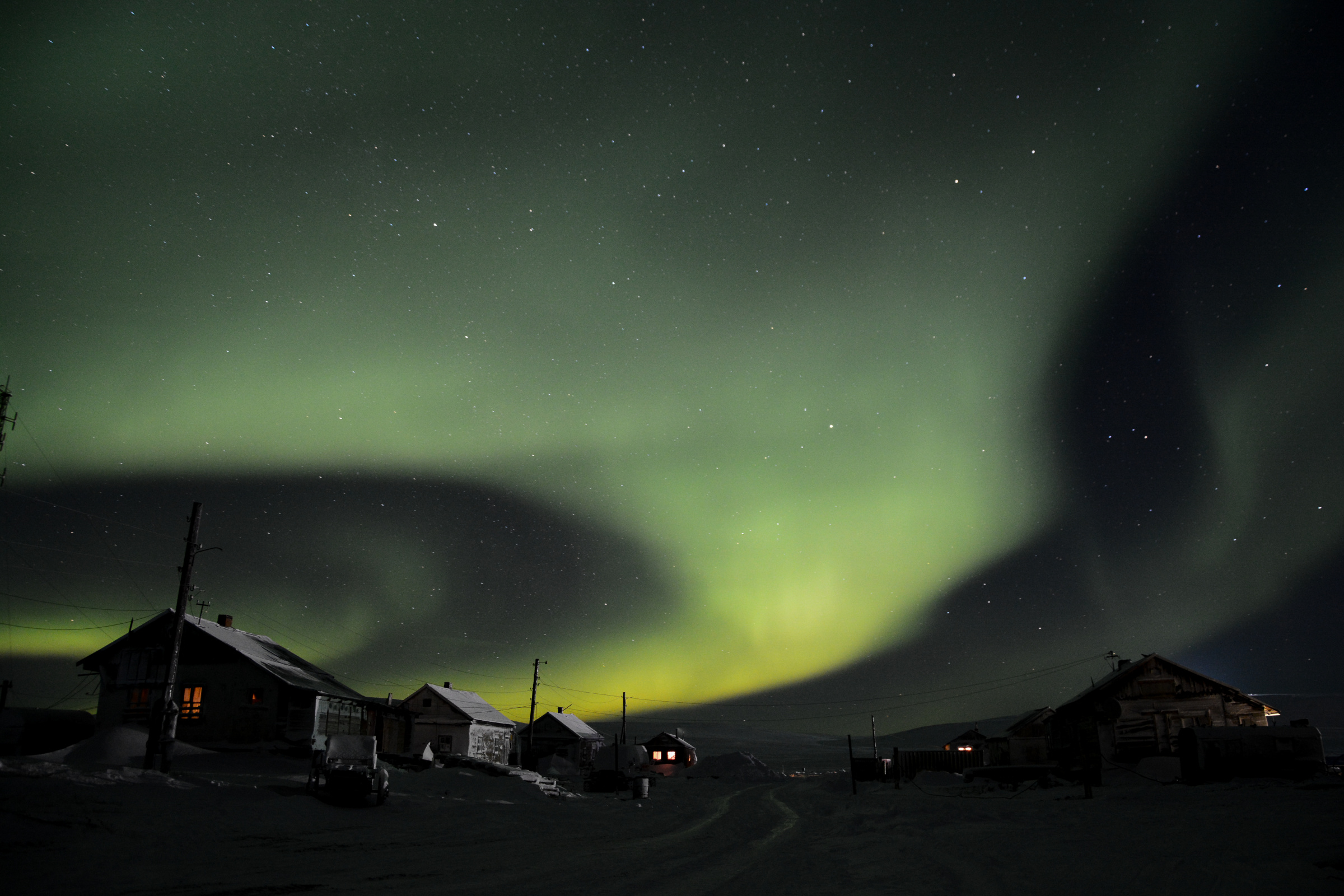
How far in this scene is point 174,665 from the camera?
24.1 meters

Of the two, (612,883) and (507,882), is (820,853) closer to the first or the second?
(612,883)

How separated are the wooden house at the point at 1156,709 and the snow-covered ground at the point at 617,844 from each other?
15.3 m

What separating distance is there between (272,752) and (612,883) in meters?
31.3

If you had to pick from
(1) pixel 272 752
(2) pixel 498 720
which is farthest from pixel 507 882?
(2) pixel 498 720

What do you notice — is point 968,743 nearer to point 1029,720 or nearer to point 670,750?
point 1029,720

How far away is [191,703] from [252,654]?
3171 millimetres

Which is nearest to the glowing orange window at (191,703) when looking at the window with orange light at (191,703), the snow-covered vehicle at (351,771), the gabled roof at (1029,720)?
the window with orange light at (191,703)

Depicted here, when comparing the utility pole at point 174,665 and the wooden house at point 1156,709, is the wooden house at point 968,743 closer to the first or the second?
the wooden house at point 1156,709

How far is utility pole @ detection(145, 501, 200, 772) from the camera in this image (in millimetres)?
22844

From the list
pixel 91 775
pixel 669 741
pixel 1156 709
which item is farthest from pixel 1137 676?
pixel 669 741

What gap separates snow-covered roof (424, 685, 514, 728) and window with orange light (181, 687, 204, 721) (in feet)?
91.0

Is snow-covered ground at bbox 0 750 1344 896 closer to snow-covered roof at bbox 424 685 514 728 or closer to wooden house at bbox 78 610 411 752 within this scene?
wooden house at bbox 78 610 411 752

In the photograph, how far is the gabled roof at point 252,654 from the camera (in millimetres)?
36844

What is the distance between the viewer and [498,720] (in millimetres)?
67188
